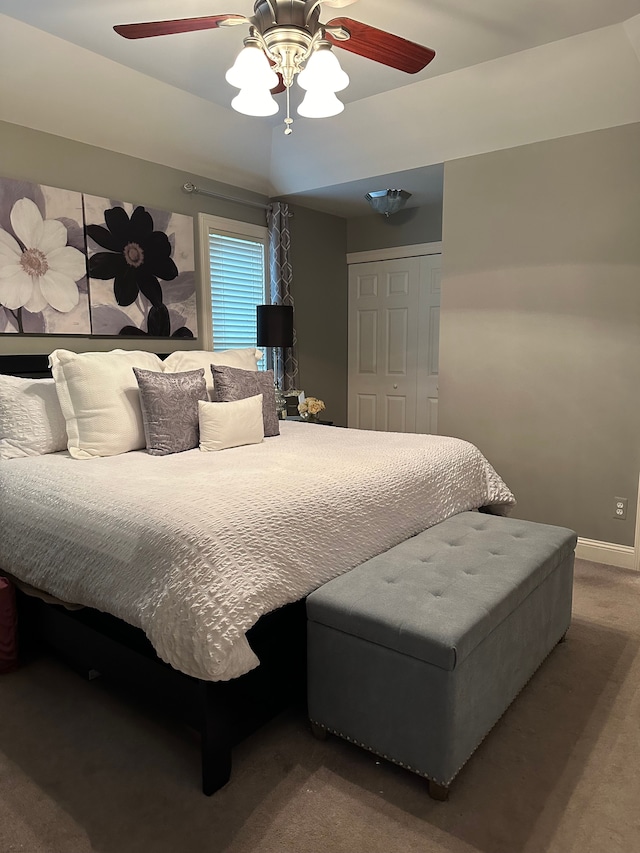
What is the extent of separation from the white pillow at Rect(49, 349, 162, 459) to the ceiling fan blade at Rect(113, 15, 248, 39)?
4.50ft

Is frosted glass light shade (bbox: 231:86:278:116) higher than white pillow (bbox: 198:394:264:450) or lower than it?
higher

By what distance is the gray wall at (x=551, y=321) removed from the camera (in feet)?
10.5

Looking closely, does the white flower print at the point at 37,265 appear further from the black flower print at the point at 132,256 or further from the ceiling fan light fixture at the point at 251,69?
the ceiling fan light fixture at the point at 251,69

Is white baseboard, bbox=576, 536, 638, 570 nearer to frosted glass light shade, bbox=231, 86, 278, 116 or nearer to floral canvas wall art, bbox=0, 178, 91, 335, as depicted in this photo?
frosted glass light shade, bbox=231, 86, 278, 116

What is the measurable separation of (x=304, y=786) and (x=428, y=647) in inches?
23.4

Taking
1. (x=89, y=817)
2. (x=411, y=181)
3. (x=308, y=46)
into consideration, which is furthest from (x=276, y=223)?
(x=89, y=817)

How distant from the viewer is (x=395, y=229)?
5090 millimetres

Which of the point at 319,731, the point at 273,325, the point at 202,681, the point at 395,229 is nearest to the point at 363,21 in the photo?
the point at 273,325

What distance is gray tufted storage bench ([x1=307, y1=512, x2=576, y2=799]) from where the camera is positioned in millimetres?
1600

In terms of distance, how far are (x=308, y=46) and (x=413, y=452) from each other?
1646 mm

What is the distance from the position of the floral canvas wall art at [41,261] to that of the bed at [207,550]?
98 cm

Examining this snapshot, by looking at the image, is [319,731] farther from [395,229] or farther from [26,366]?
[395,229]

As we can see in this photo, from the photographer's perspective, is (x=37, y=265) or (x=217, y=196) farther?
(x=217, y=196)

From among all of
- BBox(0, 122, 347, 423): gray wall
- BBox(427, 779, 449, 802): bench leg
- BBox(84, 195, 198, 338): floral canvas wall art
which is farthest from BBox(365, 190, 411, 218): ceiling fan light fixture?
BBox(427, 779, 449, 802): bench leg
